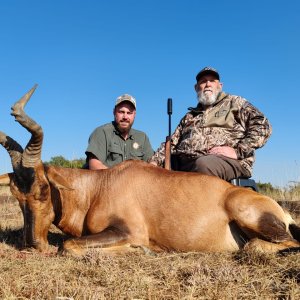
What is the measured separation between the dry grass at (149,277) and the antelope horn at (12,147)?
1208mm

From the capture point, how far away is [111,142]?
8305mm

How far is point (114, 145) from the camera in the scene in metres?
8.32

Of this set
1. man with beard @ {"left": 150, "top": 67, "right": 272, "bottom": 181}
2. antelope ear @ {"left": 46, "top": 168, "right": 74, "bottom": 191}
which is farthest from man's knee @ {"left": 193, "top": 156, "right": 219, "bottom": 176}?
antelope ear @ {"left": 46, "top": 168, "right": 74, "bottom": 191}

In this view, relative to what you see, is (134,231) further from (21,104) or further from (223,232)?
(21,104)

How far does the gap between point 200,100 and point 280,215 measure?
3.02 meters

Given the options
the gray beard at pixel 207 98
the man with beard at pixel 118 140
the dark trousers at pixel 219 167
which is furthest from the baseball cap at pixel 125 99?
the dark trousers at pixel 219 167

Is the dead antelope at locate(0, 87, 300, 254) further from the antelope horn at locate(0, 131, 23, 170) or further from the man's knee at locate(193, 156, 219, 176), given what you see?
the man's knee at locate(193, 156, 219, 176)

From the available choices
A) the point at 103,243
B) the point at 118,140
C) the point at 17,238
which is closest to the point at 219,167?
the point at 103,243

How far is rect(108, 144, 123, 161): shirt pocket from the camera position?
27.2ft

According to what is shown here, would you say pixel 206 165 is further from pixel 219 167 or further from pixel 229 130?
pixel 229 130

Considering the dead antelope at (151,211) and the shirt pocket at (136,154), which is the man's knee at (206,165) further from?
the shirt pocket at (136,154)

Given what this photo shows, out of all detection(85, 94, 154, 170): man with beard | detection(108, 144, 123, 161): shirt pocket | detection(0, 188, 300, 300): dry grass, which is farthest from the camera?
detection(108, 144, 123, 161): shirt pocket

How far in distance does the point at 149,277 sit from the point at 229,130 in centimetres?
393

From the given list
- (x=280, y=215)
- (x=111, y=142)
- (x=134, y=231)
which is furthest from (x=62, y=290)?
(x=111, y=142)
